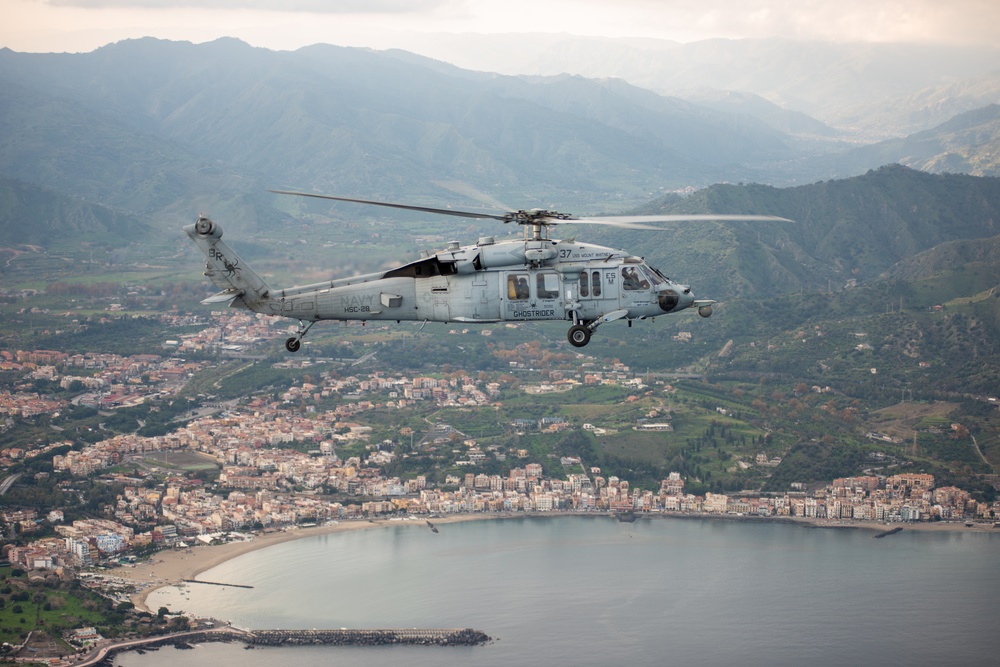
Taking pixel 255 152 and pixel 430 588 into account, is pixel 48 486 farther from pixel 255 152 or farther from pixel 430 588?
pixel 255 152

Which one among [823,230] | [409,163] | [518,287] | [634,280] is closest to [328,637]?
[518,287]

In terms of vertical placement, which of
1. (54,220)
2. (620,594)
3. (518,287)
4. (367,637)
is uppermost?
(54,220)

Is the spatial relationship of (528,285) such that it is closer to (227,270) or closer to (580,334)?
(580,334)

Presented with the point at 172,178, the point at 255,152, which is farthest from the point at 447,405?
the point at 255,152

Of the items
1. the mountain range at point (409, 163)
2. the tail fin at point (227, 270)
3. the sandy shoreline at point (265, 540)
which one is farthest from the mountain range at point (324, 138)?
the tail fin at point (227, 270)

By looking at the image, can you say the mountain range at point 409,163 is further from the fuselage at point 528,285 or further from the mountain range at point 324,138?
the fuselage at point 528,285
